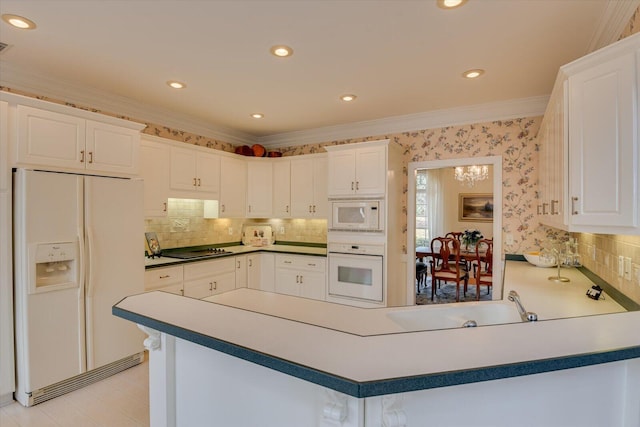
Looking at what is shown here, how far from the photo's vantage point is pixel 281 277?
4.44 meters

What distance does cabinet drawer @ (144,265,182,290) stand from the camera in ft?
10.5

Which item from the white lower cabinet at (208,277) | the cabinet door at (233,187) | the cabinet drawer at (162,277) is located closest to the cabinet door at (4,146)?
the cabinet drawer at (162,277)

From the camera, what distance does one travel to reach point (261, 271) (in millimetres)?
4562

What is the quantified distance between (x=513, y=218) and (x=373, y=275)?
5.53 ft

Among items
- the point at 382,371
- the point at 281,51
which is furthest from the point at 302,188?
the point at 382,371

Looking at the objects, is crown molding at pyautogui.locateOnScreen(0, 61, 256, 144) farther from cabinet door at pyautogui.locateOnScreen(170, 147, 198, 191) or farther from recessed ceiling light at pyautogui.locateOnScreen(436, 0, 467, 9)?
recessed ceiling light at pyautogui.locateOnScreen(436, 0, 467, 9)

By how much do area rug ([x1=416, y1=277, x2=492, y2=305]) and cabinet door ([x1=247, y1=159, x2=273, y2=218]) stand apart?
283 centimetres

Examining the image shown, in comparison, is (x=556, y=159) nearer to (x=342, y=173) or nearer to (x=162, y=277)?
(x=342, y=173)

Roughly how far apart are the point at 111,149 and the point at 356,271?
283 centimetres

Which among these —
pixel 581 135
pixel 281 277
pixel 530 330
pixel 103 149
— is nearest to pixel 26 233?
pixel 103 149

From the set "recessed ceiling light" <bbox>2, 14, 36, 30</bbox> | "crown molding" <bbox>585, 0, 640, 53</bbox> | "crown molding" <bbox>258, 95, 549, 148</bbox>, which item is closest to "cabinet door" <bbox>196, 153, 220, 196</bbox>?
"crown molding" <bbox>258, 95, 549, 148</bbox>

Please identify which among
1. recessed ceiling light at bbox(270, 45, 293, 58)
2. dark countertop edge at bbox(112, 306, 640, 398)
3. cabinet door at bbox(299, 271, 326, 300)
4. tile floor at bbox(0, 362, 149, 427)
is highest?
recessed ceiling light at bbox(270, 45, 293, 58)

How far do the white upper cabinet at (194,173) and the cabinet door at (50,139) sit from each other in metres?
1.14

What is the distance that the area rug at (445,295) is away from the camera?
5.32 metres
